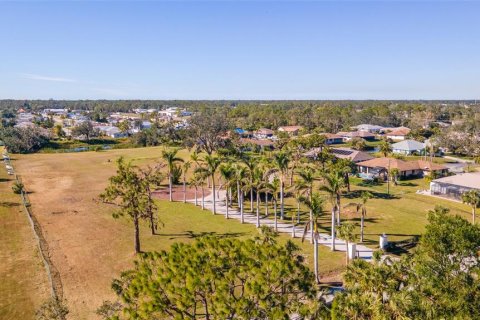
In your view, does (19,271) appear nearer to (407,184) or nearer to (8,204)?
(8,204)

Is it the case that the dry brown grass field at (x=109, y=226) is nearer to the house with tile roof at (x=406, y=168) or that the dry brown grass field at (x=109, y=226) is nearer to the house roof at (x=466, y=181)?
the house with tile roof at (x=406, y=168)

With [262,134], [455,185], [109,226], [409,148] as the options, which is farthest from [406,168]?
[262,134]

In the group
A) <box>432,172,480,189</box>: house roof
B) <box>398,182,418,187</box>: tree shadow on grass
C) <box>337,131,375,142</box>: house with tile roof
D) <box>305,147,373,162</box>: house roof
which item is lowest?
<box>398,182,418,187</box>: tree shadow on grass

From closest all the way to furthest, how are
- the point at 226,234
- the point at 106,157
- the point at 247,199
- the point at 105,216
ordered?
the point at 226,234
the point at 105,216
the point at 247,199
the point at 106,157

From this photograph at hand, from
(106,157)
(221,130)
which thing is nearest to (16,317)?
(106,157)

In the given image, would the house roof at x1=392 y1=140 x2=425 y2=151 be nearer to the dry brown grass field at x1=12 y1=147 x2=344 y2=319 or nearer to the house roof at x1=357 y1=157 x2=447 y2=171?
the house roof at x1=357 y1=157 x2=447 y2=171

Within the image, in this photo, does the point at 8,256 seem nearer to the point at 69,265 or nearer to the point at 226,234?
the point at 69,265

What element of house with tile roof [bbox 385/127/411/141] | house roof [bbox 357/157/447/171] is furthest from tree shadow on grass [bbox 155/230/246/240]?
house with tile roof [bbox 385/127/411/141]

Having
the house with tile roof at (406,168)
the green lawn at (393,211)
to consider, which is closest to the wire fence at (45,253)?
the green lawn at (393,211)
